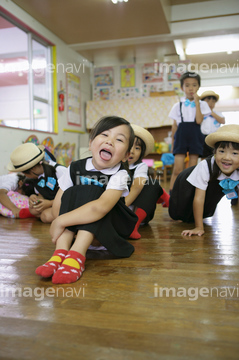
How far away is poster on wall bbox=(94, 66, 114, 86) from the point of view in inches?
248

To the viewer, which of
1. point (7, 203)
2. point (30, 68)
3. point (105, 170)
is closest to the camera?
point (105, 170)

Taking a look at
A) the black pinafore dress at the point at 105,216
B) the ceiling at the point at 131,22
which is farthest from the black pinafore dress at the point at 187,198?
the ceiling at the point at 131,22

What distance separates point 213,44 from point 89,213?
5.73m

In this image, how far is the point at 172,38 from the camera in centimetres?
521

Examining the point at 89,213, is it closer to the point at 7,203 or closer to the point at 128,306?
the point at 128,306

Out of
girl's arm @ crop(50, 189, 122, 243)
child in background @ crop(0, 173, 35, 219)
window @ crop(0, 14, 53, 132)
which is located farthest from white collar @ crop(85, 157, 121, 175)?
window @ crop(0, 14, 53, 132)

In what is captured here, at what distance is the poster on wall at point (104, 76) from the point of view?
6301mm

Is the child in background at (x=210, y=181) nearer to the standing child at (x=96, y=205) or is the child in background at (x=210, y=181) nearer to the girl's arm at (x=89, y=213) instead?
the standing child at (x=96, y=205)

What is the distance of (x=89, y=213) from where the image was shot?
1.16m

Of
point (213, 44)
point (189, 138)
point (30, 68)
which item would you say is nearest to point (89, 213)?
point (189, 138)

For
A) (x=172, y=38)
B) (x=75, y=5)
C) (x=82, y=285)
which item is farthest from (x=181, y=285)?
(x=172, y=38)

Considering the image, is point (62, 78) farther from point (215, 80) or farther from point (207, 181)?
point (215, 80)

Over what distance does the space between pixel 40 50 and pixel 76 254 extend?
4.45 metres

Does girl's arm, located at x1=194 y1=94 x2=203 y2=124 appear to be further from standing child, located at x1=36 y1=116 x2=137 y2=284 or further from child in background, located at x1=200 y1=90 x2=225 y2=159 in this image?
standing child, located at x1=36 y1=116 x2=137 y2=284
